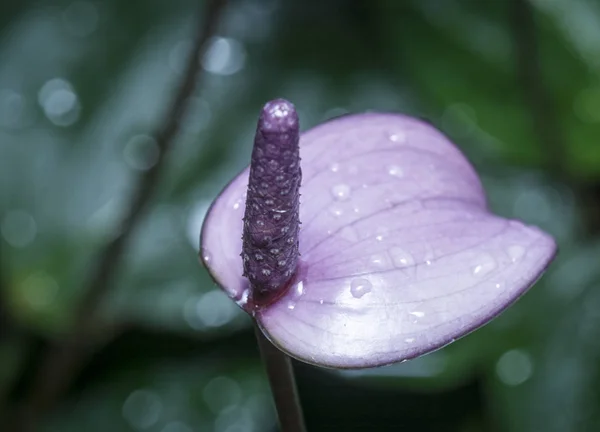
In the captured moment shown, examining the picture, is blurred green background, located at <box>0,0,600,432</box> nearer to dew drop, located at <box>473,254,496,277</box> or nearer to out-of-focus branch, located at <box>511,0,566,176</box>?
out-of-focus branch, located at <box>511,0,566,176</box>

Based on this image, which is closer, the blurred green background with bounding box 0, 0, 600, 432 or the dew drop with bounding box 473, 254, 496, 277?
the dew drop with bounding box 473, 254, 496, 277

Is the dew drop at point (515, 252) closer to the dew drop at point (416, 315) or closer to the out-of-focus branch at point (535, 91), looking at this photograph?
the dew drop at point (416, 315)

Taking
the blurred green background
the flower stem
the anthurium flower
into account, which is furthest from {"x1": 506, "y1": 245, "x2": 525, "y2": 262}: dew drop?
the blurred green background

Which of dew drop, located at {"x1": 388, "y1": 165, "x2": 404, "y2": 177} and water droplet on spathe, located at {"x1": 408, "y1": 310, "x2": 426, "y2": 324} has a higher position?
dew drop, located at {"x1": 388, "y1": 165, "x2": 404, "y2": 177}

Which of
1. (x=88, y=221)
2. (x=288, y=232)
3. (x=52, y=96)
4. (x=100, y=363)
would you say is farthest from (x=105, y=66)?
(x=288, y=232)

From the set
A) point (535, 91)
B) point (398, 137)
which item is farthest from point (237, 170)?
point (398, 137)

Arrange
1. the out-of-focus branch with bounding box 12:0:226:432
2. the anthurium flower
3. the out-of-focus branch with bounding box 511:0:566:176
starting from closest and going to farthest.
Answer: the anthurium flower
the out-of-focus branch with bounding box 12:0:226:432
the out-of-focus branch with bounding box 511:0:566:176

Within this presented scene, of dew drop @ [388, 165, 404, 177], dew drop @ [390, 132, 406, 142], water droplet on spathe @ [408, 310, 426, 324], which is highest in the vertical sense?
dew drop @ [390, 132, 406, 142]

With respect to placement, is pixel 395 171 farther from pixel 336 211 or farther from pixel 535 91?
pixel 535 91
